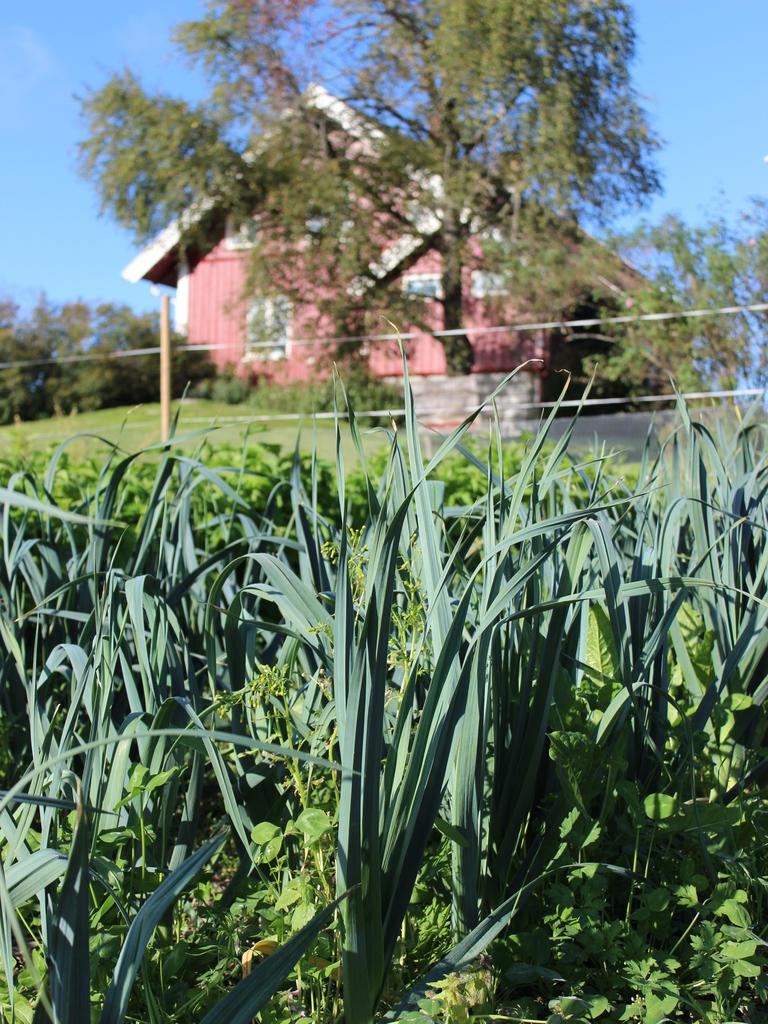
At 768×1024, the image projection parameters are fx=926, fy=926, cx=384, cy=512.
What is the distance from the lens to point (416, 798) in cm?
108

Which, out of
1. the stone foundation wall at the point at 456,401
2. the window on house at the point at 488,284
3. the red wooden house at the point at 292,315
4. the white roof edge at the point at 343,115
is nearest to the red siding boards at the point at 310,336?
the red wooden house at the point at 292,315

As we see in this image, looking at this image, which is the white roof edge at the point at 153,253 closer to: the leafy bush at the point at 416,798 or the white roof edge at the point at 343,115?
the white roof edge at the point at 343,115

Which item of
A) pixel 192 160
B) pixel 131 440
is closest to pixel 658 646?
pixel 131 440

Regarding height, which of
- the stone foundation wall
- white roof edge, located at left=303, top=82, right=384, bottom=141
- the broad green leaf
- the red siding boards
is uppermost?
white roof edge, located at left=303, top=82, right=384, bottom=141

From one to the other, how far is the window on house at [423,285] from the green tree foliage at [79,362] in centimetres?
467

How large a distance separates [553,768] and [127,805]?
632mm

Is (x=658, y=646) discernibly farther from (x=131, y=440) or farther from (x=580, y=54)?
(x=580, y=54)

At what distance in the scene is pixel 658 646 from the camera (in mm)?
1420

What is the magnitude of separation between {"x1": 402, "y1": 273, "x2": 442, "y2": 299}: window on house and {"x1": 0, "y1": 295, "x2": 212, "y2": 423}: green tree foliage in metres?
4.67

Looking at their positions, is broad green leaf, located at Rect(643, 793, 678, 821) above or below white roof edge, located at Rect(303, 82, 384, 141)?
below

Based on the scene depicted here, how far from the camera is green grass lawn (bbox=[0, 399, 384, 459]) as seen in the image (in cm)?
234

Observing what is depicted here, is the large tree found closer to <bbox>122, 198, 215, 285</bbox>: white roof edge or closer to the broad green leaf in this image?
<bbox>122, 198, 215, 285</bbox>: white roof edge

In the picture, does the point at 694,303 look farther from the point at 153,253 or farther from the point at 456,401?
the point at 153,253

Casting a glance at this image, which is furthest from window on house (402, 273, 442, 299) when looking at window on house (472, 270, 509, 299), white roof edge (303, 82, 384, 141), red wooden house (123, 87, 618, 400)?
white roof edge (303, 82, 384, 141)
